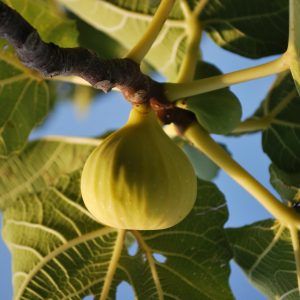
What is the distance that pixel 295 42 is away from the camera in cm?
69

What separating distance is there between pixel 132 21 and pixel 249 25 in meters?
0.24

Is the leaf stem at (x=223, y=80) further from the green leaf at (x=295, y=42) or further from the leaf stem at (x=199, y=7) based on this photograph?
the leaf stem at (x=199, y=7)

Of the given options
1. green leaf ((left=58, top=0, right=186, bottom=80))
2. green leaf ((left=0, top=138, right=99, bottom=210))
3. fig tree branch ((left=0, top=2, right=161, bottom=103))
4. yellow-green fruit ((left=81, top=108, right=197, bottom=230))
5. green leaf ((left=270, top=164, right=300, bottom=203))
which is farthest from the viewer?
green leaf ((left=0, top=138, right=99, bottom=210))

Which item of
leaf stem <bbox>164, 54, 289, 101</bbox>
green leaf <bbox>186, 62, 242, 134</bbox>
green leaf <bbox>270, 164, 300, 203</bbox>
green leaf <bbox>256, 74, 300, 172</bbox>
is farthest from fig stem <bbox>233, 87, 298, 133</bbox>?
leaf stem <bbox>164, 54, 289, 101</bbox>

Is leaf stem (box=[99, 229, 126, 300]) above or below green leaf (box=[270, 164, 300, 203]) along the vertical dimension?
below

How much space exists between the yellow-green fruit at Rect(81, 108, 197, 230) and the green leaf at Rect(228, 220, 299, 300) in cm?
35

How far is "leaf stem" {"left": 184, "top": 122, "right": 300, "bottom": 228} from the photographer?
3.04ft

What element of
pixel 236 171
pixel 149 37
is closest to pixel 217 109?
pixel 236 171

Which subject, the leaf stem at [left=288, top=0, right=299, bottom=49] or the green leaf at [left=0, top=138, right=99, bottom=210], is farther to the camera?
the green leaf at [left=0, top=138, right=99, bottom=210]

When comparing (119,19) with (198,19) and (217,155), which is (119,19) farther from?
(217,155)

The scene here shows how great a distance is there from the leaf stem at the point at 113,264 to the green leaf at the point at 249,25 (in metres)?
0.43

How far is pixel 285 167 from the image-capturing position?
45.3 inches

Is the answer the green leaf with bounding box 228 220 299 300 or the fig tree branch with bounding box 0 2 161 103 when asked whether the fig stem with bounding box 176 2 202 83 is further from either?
the green leaf with bounding box 228 220 299 300

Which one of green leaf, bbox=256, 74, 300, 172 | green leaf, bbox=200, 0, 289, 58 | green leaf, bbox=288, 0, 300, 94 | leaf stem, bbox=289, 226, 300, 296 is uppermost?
green leaf, bbox=200, 0, 289, 58
